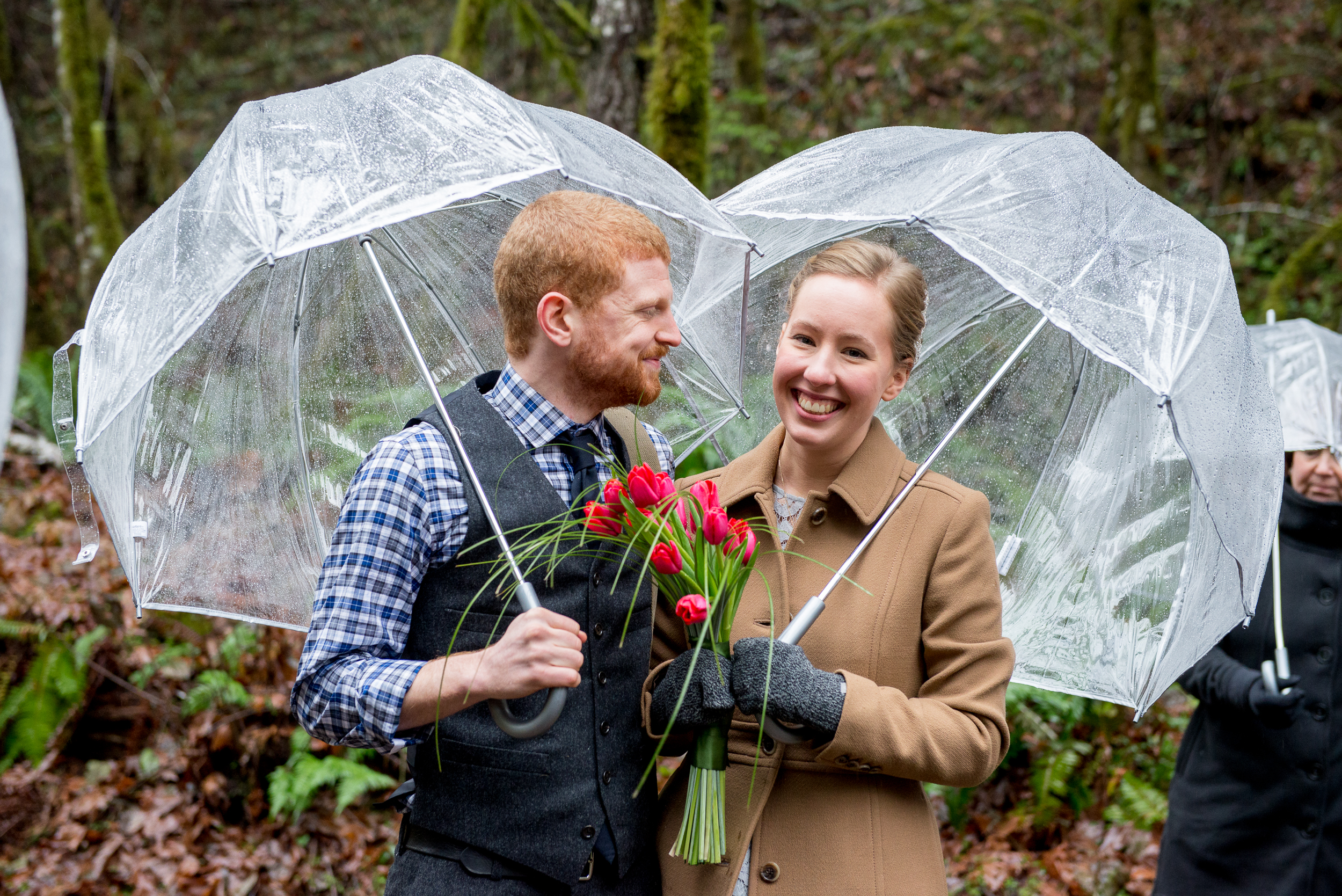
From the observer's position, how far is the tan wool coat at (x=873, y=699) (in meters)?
2.07

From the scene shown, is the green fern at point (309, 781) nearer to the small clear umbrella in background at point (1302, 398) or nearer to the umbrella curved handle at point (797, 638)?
the umbrella curved handle at point (797, 638)

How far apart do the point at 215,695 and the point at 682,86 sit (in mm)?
4162

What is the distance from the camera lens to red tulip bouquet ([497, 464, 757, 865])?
6.48ft

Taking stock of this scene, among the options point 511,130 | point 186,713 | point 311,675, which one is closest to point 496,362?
point 511,130

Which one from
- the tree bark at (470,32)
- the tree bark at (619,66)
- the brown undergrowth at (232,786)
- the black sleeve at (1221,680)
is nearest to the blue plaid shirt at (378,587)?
the black sleeve at (1221,680)

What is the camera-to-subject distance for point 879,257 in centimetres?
232

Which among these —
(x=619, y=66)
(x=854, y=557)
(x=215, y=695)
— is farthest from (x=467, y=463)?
(x=619, y=66)

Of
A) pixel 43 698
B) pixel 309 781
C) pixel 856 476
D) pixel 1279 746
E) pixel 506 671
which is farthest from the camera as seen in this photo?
pixel 43 698

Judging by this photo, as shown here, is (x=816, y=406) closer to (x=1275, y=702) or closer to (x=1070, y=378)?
(x=1070, y=378)

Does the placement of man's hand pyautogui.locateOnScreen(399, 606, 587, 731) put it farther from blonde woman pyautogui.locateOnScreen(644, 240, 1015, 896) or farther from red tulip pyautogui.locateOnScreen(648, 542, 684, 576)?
blonde woman pyautogui.locateOnScreen(644, 240, 1015, 896)

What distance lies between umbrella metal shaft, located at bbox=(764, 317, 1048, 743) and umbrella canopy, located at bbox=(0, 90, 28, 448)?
141cm

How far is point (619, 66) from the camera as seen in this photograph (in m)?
6.46

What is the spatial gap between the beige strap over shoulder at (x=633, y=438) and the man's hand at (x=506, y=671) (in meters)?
0.60

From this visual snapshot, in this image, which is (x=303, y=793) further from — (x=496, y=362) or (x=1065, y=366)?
(x=1065, y=366)
